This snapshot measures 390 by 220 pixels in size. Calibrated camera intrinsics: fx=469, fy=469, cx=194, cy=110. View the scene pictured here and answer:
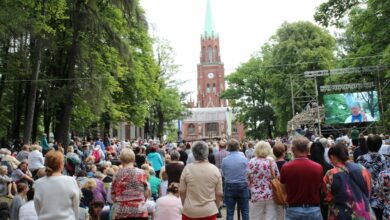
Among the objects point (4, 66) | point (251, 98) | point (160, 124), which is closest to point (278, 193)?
point (4, 66)

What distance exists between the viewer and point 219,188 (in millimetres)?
5895

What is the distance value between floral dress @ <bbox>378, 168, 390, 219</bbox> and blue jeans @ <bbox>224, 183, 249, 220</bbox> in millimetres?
2543

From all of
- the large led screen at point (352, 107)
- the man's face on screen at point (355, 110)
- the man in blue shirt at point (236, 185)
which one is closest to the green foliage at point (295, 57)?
the large led screen at point (352, 107)

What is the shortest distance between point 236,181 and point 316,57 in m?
34.0

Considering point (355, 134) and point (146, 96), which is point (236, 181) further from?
point (146, 96)

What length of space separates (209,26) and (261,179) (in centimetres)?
11293

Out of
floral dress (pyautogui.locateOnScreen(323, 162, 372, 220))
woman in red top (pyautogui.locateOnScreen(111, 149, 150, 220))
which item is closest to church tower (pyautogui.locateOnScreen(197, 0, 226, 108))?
woman in red top (pyautogui.locateOnScreen(111, 149, 150, 220))

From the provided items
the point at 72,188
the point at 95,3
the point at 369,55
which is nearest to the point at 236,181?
the point at 72,188

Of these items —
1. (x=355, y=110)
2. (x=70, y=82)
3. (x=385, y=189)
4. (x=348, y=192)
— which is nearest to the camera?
(x=348, y=192)

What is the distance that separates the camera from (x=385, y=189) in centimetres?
625

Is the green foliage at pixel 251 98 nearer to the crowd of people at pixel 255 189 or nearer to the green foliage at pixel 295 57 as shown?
the green foliage at pixel 295 57

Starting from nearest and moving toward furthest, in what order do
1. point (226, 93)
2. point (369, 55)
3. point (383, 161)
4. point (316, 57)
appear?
point (383, 161) → point (369, 55) → point (316, 57) → point (226, 93)

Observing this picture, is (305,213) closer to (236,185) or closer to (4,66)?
(236,185)

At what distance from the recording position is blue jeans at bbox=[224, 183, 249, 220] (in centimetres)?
825
